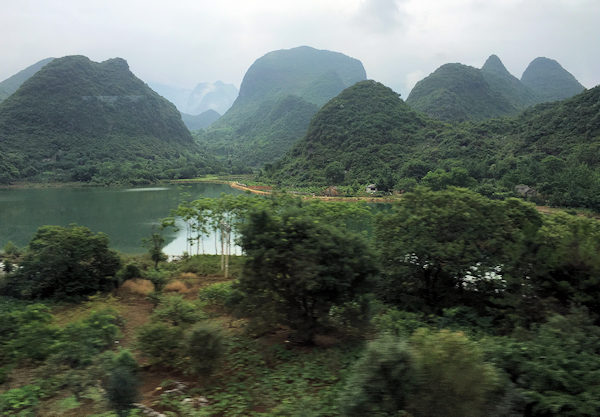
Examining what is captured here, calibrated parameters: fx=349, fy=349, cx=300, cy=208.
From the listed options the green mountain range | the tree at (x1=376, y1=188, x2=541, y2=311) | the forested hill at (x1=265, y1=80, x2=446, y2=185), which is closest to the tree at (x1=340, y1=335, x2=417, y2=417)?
the tree at (x1=376, y1=188, x2=541, y2=311)

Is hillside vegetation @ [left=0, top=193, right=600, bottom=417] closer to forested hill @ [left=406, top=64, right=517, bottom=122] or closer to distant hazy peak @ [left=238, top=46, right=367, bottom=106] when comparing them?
forested hill @ [left=406, top=64, right=517, bottom=122]

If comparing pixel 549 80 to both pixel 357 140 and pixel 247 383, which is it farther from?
pixel 247 383

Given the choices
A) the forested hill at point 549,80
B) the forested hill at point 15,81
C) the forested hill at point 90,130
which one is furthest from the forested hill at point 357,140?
the forested hill at point 15,81

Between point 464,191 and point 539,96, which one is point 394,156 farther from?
point 539,96

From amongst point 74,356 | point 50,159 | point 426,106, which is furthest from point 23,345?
point 426,106

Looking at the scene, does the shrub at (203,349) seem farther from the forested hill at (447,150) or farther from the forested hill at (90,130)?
the forested hill at (90,130)
